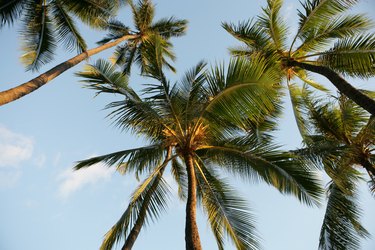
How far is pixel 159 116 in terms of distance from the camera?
7137 millimetres

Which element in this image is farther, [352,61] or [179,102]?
[352,61]

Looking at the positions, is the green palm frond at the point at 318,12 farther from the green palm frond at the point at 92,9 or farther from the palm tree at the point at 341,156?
the green palm frond at the point at 92,9

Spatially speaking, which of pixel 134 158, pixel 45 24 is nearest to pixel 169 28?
pixel 45 24

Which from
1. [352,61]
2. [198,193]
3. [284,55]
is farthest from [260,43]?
[198,193]

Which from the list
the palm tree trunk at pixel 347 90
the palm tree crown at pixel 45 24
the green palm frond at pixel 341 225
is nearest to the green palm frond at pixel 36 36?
the palm tree crown at pixel 45 24

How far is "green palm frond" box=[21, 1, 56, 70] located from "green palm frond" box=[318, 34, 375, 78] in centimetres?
A: 918

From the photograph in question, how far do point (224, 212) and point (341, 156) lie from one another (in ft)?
10.7

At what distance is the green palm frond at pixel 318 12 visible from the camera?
27.1 ft

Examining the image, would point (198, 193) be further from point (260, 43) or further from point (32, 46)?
point (32, 46)

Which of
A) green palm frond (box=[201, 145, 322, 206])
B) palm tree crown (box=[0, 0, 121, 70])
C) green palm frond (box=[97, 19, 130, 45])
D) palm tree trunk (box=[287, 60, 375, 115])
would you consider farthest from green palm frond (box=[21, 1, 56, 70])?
palm tree trunk (box=[287, 60, 375, 115])

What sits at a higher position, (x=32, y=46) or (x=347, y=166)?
(x=32, y=46)

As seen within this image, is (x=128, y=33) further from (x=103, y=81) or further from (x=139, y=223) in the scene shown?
(x=139, y=223)

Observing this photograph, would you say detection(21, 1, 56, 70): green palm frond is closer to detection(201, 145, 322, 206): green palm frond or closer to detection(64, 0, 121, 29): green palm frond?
detection(64, 0, 121, 29): green palm frond

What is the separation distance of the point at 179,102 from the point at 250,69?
6.73ft
